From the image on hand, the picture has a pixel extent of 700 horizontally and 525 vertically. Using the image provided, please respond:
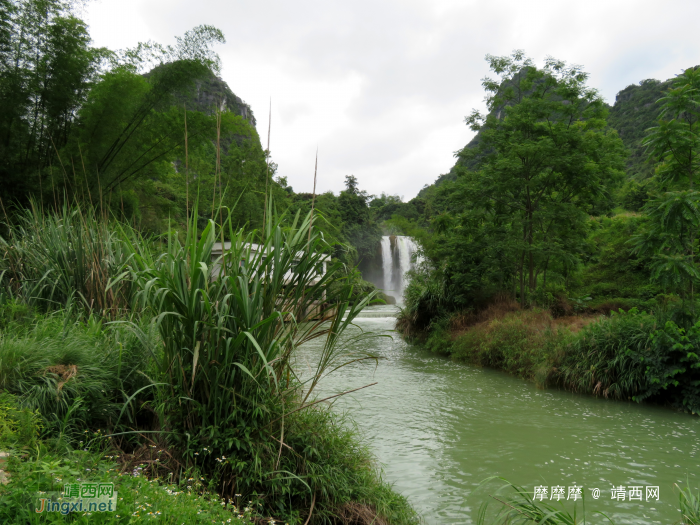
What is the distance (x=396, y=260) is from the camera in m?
34.3

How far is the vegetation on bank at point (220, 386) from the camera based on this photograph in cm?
254

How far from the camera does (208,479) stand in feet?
8.43

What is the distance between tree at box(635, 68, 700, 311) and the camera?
6422mm

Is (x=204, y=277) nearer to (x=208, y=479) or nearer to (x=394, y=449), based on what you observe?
(x=208, y=479)

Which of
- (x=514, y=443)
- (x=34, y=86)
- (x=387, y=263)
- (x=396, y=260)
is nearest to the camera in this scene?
(x=514, y=443)

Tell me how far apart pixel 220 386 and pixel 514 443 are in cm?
408

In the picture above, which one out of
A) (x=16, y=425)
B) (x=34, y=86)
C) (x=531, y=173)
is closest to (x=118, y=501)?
(x=16, y=425)

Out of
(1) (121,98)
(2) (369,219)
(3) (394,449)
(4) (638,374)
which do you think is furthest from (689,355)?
(2) (369,219)

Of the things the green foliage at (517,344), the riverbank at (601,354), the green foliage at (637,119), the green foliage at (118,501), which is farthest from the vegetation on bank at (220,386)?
the green foliage at (637,119)

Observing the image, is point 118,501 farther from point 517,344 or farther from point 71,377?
point 517,344

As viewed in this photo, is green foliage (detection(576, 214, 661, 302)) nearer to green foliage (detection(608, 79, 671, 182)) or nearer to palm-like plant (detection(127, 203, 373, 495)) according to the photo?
palm-like plant (detection(127, 203, 373, 495))

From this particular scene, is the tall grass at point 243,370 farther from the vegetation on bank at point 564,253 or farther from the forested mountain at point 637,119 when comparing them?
the forested mountain at point 637,119

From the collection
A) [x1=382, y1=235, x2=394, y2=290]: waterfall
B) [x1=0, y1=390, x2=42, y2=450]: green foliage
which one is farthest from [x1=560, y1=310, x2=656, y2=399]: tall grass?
[x1=382, y1=235, x2=394, y2=290]: waterfall

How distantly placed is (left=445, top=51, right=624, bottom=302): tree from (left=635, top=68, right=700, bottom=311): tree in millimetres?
3518
